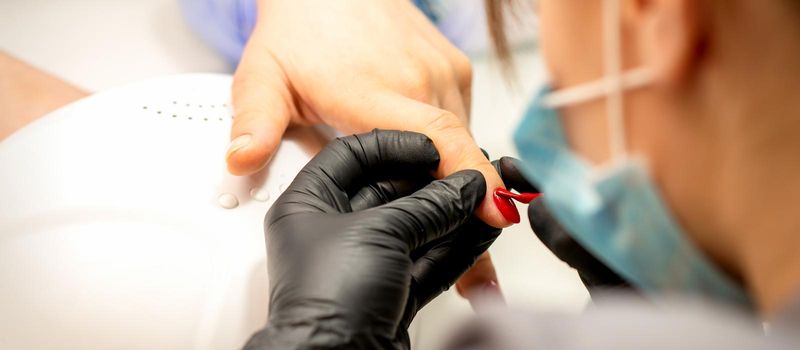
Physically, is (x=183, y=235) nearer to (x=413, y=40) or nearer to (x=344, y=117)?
(x=344, y=117)

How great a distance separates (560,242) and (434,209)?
0.19 metres

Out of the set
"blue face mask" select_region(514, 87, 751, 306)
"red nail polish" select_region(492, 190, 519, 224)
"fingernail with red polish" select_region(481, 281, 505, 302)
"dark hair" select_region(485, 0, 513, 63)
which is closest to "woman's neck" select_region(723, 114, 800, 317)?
"blue face mask" select_region(514, 87, 751, 306)

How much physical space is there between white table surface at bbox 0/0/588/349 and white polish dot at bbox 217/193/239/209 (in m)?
0.48

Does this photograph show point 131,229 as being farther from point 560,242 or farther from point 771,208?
point 771,208

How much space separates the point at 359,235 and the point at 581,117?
0.86ft

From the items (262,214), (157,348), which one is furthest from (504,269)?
(157,348)

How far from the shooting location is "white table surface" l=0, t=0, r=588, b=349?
115 centimetres

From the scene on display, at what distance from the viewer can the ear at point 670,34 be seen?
0.35 metres

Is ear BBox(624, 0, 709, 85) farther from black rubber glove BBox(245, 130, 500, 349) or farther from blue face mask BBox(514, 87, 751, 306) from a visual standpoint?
black rubber glove BBox(245, 130, 500, 349)

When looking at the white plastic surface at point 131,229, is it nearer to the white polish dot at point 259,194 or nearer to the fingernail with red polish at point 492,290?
the white polish dot at point 259,194

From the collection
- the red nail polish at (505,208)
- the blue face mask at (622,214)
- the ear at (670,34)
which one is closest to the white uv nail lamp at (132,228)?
the red nail polish at (505,208)

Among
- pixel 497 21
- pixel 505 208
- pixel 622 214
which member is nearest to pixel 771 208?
pixel 622 214

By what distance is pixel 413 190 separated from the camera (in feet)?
2.61

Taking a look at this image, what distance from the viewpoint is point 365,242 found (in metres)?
0.61
